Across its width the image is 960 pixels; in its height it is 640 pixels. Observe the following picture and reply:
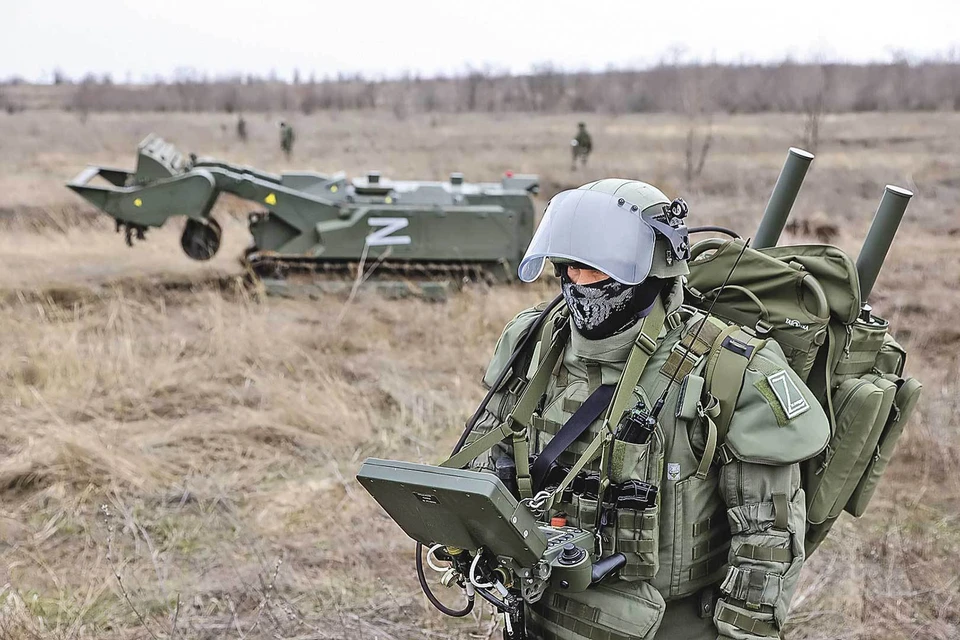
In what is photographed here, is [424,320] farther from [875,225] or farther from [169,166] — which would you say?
[875,225]

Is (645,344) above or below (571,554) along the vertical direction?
above

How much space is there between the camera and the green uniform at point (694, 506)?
213 centimetres

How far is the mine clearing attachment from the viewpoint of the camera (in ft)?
31.8

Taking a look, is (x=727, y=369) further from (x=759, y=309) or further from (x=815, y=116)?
(x=815, y=116)

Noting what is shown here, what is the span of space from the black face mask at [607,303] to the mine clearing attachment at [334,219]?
760 cm

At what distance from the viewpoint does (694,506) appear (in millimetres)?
2258

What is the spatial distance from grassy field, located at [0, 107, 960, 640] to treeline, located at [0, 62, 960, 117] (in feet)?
106

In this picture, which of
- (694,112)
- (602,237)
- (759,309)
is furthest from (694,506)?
(694,112)

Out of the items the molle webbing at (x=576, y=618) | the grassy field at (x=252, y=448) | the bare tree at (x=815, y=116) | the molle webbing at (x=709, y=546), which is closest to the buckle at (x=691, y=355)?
the molle webbing at (x=709, y=546)

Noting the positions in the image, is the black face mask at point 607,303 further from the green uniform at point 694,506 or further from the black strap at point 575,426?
the black strap at point 575,426

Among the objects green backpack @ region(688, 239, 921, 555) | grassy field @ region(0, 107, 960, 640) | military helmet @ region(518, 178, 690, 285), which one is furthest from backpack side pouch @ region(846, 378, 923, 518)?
grassy field @ region(0, 107, 960, 640)

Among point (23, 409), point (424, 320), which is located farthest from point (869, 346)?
point (424, 320)

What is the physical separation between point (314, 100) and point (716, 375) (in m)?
54.7

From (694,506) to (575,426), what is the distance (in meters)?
0.38
